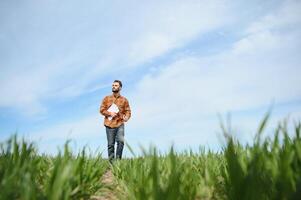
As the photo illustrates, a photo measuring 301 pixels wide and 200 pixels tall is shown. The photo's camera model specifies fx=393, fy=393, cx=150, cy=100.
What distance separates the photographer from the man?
8.48 m

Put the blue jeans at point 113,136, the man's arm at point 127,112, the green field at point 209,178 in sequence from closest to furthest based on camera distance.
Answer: the green field at point 209,178, the blue jeans at point 113,136, the man's arm at point 127,112

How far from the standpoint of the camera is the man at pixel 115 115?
27.8 feet

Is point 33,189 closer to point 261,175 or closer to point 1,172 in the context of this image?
point 1,172

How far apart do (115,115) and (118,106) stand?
0.83 ft

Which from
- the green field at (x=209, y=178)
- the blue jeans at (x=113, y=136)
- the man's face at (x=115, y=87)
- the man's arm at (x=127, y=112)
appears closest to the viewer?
the green field at (x=209, y=178)

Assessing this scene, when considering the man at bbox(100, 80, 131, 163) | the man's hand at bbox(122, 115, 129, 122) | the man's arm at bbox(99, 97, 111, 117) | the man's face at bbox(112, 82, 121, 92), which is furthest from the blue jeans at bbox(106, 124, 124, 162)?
the man's face at bbox(112, 82, 121, 92)

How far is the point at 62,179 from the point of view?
2209mm

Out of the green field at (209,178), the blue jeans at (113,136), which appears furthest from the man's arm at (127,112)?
the green field at (209,178)

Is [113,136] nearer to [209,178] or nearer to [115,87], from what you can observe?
[115,87]

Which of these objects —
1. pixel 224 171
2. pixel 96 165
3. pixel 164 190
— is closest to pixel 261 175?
pixel 164 190

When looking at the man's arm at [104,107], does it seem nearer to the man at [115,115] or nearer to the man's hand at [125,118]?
the man at [115,115]

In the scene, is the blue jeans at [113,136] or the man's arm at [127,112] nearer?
the blue jeans at [113,136]

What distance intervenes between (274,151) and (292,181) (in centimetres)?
42

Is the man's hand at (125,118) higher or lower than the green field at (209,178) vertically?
higher
